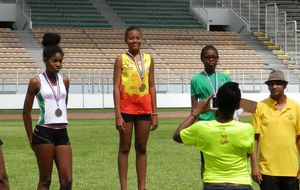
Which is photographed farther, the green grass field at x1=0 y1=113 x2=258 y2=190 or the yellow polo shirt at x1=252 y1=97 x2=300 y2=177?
the green grass field at x1=0 y1=113 x2=258 y2=190

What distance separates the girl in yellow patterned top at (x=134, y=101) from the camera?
981 centimetres

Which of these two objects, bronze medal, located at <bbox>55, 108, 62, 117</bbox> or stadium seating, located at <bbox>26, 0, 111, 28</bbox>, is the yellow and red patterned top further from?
stadium seating, located at <bbox>26, 0, 111, 28</bbox>

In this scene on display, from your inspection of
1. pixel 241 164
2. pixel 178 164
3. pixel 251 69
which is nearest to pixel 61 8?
pixel 251 69

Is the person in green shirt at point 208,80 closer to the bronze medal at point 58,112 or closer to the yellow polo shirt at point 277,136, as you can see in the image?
the yellow polo shirt at point 277,136

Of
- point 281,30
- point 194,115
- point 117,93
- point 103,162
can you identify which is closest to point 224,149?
point 194,115

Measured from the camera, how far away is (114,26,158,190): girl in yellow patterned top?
9812 mm

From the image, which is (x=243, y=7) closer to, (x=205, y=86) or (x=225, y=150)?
(x=205, y=86)

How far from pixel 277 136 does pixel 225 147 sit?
1783 mm

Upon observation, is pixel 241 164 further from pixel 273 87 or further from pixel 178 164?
pixel 178 164

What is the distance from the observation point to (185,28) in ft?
158

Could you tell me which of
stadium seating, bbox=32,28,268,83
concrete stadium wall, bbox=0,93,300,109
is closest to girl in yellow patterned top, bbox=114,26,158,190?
concrete stadium wall, bbox=0,93,300,109

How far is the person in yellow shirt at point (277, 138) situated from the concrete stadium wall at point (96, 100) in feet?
86.3

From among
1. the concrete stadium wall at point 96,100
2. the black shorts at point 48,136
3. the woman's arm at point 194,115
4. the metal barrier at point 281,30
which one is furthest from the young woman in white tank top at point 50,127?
the metal barrier at point 281,30

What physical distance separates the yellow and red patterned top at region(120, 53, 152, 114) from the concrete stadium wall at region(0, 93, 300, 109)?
24.2m
